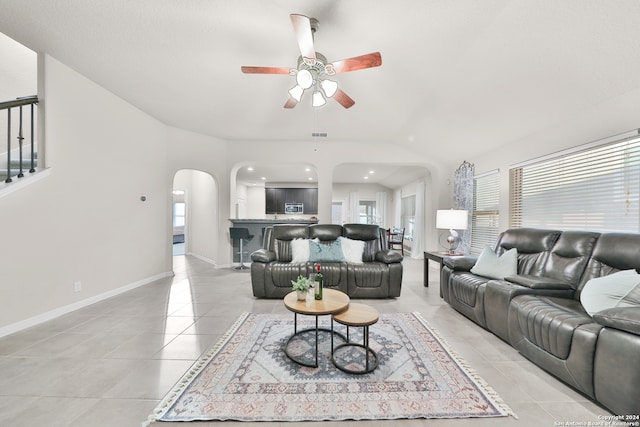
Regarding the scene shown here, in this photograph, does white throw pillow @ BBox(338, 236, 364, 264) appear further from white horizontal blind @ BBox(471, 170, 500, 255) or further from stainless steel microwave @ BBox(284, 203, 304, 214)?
stainless steel microwave @ BBox(284, 203, 304, 214)

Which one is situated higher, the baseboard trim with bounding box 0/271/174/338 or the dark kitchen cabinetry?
the dark kitchen cabinetry

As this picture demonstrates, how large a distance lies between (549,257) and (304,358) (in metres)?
2.73

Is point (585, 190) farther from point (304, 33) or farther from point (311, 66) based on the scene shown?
point (304, 33)

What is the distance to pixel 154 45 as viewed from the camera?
2.43 meters

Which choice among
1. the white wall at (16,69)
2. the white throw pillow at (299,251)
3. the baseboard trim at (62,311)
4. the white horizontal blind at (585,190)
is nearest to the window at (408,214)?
the white horizontal blind at (585,190)

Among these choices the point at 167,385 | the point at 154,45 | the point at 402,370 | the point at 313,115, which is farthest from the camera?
the point at 313,115

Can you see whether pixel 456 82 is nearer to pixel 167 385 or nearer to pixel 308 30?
pixel 308 30

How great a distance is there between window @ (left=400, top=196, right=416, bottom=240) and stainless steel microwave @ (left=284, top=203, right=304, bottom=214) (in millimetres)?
3799

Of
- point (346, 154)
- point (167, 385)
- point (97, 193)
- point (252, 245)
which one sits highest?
point (346, 154)

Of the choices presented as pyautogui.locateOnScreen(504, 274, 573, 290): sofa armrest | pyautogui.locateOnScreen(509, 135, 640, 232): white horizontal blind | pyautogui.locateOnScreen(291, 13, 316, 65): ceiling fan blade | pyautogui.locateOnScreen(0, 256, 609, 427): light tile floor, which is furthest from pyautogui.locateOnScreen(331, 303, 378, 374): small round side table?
pyautogui.locateOnScreen(509, 135, 640, 232): white horizontal blind

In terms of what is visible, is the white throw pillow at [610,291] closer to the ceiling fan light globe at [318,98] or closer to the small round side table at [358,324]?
the small round side table at [358,324]

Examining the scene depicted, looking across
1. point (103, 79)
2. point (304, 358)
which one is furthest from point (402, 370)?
point (103, 79)

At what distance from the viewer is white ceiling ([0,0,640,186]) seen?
1.91 metres

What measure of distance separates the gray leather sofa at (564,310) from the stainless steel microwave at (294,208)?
6.32 m
